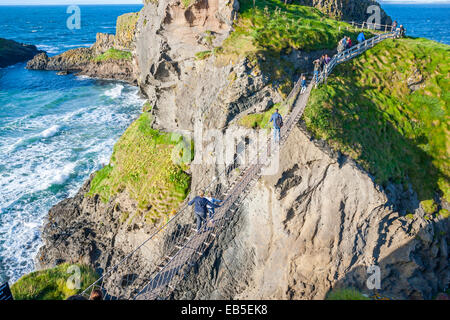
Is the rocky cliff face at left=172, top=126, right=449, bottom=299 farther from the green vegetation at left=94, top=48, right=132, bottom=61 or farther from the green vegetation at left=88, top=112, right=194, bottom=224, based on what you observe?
the green vegetation at left=94, top=48, right=132, bottom=61

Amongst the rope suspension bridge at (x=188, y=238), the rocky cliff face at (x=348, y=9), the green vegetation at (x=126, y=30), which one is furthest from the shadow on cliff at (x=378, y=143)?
the green vegetation at (x=126, y=30)

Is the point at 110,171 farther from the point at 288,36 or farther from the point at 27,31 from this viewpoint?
the point at 27,31

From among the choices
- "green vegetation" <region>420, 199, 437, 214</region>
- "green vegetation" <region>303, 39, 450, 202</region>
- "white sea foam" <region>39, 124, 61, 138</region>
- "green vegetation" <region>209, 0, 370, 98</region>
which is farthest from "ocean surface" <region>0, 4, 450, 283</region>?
"green vegetation" <region>420, 199, 437, 214</region>

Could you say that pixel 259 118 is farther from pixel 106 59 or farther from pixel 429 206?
pixel 106 59

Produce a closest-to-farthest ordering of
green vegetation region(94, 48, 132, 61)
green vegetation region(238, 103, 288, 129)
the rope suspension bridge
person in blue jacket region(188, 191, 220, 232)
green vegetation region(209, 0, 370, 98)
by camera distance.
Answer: the rope suspension bridge < person in blue jacket region(188, 191, 220, 232) < green vegetation region(238, 103, 288, 129) < green vegetation region(209, 0, 370, 98) < green vegetation region(94, 48, 132, 61)

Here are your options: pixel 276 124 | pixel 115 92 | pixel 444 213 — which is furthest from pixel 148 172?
pixel 115 92
